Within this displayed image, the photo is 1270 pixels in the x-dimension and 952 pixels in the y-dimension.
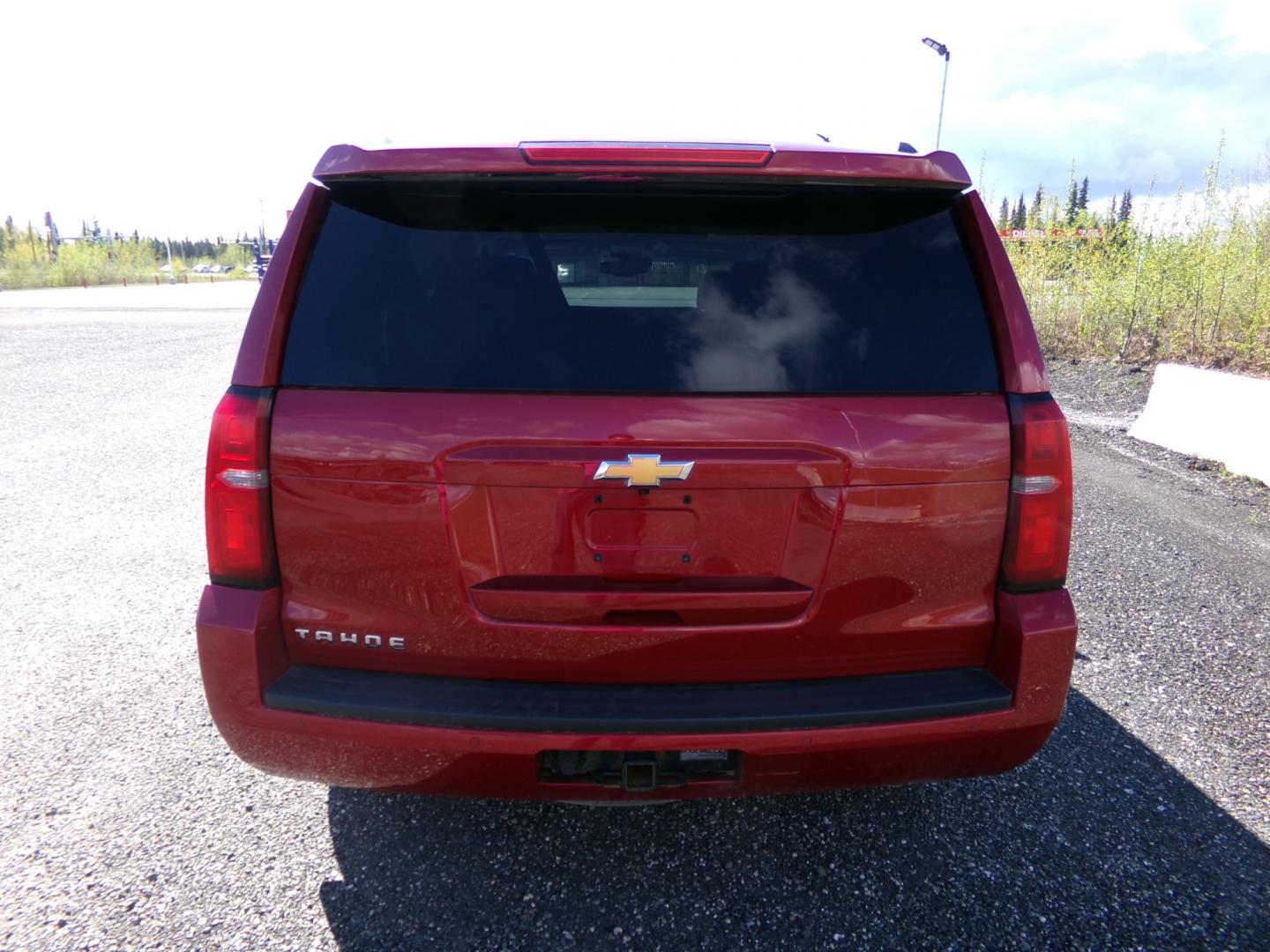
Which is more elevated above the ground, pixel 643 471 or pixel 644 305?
pixel 644 305

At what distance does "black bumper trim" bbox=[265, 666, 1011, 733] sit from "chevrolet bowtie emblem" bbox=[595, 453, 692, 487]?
1.77ft

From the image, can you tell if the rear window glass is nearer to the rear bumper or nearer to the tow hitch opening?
the rear bumper

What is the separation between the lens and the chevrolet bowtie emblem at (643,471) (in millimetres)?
1872

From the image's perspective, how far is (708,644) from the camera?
200cm

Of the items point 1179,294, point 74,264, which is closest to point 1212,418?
point 1179,294

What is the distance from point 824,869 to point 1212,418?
22.0 ft

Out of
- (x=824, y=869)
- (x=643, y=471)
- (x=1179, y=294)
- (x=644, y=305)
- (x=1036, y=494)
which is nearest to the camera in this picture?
(x=643, y=471)

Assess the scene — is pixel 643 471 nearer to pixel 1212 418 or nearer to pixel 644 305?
pixel 644 305

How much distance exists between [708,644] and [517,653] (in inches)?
18.4

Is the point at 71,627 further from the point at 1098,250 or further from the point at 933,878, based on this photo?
the point at 1098,250

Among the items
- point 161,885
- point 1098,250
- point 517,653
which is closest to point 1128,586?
point 517,653

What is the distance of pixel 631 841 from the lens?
256cm

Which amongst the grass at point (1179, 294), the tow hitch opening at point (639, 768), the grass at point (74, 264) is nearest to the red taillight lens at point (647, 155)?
the tow hitch opening at point (639, 768)

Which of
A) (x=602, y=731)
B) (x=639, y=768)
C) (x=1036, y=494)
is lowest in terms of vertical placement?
(x=639, y=768)
